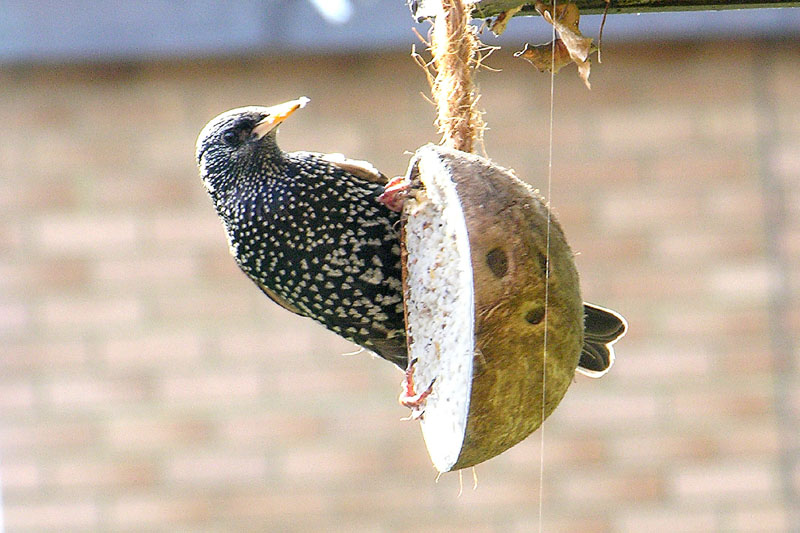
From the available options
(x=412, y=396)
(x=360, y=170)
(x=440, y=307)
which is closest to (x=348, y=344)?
Result: (x=360, y=170)

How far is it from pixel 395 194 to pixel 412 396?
0.30 metres

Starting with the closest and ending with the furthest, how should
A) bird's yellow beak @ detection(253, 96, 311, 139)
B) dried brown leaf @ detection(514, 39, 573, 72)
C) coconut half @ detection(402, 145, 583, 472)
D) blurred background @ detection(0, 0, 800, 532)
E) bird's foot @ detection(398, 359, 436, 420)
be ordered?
coconut half @ detection(402, 145, 583, 472), bird's foot @ detection(398, 359, 436, 420), dried brown leaf @ detection(514, 39, 573, 72), bird's yellow beak @ detection(253, 96, 311, 139), blurred background @ detection(0, 0, 800, 532)

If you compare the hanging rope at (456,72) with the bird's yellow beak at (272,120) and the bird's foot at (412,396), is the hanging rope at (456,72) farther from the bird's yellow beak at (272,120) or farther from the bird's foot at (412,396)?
the bird's foot at (412,396)

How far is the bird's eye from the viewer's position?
188 centimetres

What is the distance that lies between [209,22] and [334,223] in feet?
5.91

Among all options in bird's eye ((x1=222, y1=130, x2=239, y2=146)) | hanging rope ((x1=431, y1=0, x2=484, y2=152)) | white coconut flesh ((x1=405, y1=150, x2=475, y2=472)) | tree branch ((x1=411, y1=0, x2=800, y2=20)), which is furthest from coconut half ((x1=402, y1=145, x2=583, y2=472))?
bird's eye ((x1=222, y1=130, x2=239, y2=146))

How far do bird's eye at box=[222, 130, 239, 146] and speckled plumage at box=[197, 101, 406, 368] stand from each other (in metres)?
0.02

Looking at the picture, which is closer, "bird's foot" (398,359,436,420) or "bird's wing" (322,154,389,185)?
"bird's foot" (398,359,436,420)

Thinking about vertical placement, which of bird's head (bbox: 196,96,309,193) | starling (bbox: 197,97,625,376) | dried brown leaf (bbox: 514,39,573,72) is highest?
dried brown leaf (bbox: 514,39,573,72)

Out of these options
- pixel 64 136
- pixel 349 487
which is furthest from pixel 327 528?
pixel 64 136

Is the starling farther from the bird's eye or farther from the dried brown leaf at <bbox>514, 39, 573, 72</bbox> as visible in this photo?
the dried brown leaf at <bbox>514, 39, 573, 72</bbox>

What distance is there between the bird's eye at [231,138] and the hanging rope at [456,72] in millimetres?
345

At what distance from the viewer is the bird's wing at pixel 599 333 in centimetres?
182

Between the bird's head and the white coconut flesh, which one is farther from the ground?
the bird's head
